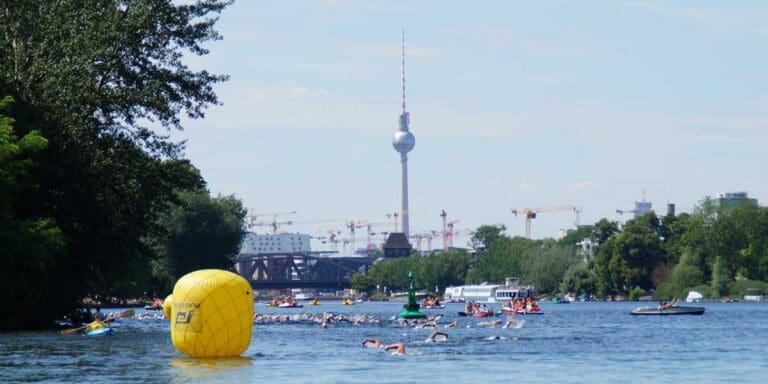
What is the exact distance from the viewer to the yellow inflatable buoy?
45.8 meters

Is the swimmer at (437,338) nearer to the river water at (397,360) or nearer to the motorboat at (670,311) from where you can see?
the river water at (397,360)

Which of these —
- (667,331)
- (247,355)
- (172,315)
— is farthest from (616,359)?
(667,331)

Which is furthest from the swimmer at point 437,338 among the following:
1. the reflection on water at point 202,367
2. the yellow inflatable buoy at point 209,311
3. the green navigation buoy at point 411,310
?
the green navigation buoy at point 411,310

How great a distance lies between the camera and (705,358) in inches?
2405

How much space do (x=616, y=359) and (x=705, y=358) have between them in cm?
457

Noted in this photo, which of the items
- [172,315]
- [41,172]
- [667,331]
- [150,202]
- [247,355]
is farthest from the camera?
[667,331]

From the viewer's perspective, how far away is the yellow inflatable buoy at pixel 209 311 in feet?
150

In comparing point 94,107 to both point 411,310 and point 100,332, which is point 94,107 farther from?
point 411,310

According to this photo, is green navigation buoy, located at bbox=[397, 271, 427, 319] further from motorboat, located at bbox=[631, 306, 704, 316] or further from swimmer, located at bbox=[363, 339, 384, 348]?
swimmer, located at bbox=[363, 339, 384, 348]

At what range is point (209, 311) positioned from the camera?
150 feet

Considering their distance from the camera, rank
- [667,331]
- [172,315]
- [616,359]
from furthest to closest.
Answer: [667,331], [616,359], [172,315]

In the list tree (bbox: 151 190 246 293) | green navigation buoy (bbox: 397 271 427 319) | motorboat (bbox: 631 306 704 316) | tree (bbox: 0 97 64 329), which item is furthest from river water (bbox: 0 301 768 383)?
tree (bbox: 151 190 246 293)

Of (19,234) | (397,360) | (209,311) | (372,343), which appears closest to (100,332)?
(19,234)

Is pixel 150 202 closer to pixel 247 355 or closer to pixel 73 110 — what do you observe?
pixel 73 110
